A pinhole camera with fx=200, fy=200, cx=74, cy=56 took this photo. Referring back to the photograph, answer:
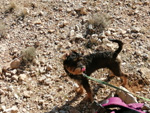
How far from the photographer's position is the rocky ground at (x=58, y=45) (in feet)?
12.1

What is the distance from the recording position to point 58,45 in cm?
483

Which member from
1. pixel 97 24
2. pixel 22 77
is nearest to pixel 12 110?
pixel 22 77

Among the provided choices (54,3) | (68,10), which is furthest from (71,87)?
(54,3)

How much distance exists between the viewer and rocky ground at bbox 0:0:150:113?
12.1 ft

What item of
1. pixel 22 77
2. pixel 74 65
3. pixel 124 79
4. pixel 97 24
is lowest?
pixel 22 77

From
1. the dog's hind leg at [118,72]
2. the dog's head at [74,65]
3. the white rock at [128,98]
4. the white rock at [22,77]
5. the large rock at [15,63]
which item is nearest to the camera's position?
the dog's head at [74,65]

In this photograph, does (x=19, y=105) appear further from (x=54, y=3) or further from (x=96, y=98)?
(x=54, y=3)

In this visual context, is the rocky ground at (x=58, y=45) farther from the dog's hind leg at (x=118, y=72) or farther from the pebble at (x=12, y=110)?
the dog's hind leg at (x=118, y=72)

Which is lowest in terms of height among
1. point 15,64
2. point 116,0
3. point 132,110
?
point 15,64

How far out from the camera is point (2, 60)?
184 inches

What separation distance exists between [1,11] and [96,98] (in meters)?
4.28

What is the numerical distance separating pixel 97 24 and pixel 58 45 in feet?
3.69

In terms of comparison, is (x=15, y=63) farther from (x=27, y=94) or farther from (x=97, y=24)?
(x=97, y=24)

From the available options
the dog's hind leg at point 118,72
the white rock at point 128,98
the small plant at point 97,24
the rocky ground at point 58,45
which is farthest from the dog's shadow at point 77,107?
Answer: the small plant at point 97,24
